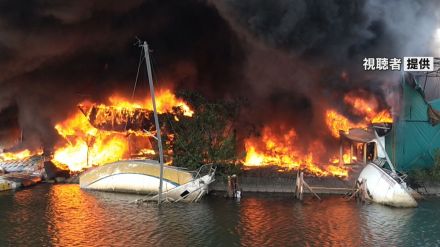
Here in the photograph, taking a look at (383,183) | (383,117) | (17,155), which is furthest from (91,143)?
(383,183)

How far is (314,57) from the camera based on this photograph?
43438 mm

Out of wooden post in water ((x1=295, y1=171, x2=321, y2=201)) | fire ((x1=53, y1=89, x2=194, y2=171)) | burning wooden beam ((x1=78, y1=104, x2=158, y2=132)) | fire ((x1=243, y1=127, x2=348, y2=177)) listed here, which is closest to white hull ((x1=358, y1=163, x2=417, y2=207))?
wooden post in water ((x1=295, y1=171, x2=321, y2=201))

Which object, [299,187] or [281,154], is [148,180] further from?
[281,154]

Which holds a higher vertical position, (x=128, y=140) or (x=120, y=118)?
(x=120, y=118)

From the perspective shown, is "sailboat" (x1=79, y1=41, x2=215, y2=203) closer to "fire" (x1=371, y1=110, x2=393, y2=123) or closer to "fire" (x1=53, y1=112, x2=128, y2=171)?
"fire" (x1=53, y1=112, x2=128, y2=171)

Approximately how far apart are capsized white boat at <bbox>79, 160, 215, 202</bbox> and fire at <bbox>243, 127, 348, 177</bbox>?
8.92 meters

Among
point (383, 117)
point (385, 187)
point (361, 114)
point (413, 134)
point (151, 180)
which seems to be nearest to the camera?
point (385, 187)

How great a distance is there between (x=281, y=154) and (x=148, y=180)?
52.0ft

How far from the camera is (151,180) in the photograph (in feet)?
115

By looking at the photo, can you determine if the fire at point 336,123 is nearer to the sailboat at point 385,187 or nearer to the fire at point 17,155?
→ the sailboat at point 385,187

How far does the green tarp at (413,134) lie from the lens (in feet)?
129

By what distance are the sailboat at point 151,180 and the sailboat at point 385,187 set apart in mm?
11013

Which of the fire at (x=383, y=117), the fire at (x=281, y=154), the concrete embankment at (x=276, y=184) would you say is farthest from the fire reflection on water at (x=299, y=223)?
the fire at (x=383, y=117)

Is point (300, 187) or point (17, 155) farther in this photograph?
point (17, 155)
